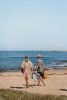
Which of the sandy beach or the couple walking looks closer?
the sandy beach

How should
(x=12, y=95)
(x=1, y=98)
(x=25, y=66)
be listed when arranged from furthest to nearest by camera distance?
(x=25, y=66)
(x=12, y=95)
(x=1, y=98)

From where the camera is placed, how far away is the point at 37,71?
1981cm


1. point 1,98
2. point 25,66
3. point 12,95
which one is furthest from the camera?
point 25,66

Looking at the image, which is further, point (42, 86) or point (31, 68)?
point (42, 86)

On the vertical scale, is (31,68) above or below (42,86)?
above

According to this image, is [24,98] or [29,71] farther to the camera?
[29,71]

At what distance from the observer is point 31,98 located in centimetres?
1310

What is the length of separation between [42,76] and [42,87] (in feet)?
2.15

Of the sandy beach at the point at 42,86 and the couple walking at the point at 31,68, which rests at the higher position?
the couple walking at the point at 31,68

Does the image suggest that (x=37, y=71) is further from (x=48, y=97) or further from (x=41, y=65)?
(x=48, y=97)

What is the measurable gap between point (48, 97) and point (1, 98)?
181 centimetres

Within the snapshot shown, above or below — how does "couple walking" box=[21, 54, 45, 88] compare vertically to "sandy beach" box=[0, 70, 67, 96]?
above

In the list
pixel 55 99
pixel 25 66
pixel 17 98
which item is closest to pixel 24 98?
pixel 17 98

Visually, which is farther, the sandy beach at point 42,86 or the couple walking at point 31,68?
the couple walking at point 31,68
